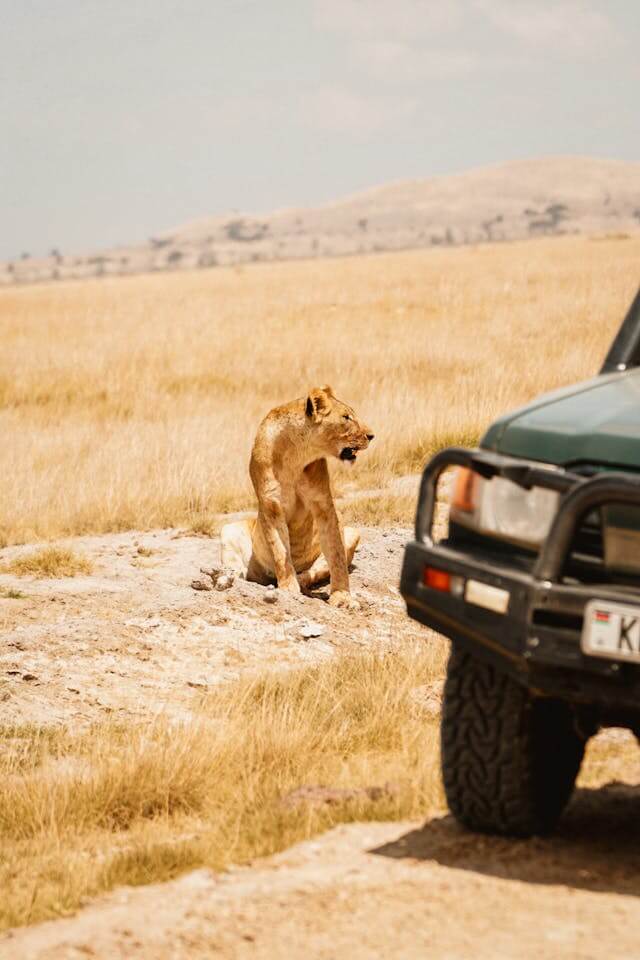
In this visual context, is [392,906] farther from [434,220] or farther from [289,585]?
[434,220]

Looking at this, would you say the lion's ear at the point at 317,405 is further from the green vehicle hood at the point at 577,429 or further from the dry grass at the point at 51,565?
the green vehicle hood at the point at 577,429

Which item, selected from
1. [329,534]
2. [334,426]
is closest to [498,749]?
[329,534]

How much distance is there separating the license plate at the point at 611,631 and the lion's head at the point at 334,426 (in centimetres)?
479

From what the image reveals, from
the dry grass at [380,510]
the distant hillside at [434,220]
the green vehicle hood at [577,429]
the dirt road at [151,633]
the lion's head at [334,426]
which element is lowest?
the dirt road at [151,633]

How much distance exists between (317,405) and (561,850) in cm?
446

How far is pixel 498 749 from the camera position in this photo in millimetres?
3869

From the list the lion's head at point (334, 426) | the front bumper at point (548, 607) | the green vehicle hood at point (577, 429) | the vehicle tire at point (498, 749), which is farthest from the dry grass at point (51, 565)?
the front bumper at point (548, 607)

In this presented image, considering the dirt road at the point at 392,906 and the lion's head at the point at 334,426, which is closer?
the dirt road at the point at 392,906

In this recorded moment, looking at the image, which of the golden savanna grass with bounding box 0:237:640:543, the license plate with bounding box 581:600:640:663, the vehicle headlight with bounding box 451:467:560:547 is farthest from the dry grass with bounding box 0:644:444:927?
the golden savanna grass with bounding box 0:237:640:543

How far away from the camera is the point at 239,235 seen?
185m

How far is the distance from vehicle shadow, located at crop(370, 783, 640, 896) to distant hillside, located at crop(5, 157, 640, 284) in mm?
116173

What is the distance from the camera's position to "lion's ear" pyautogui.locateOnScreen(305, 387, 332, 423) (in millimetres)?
8117

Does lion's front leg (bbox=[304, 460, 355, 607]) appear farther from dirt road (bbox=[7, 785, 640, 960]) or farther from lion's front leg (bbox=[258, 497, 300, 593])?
dirt road (bbox=[7, 785, 640, 960])

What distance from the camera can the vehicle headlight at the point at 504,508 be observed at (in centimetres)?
362
